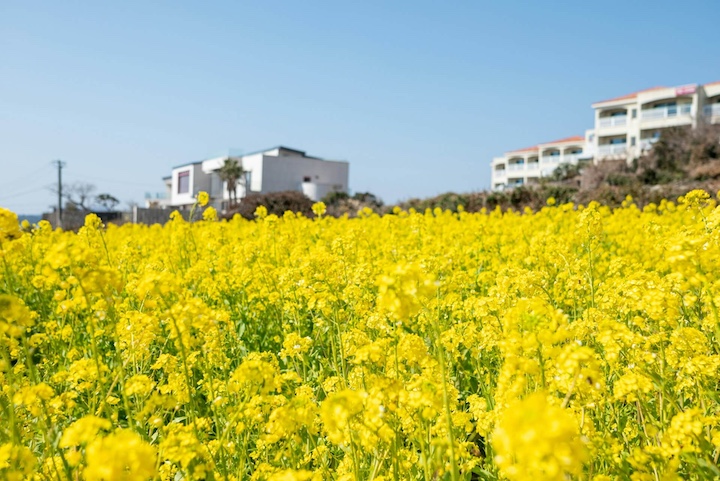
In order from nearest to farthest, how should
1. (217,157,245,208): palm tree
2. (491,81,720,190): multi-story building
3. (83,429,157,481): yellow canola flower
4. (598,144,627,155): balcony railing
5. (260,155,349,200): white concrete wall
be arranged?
(83,429,157,481): yellow canola flower → (491,81,720,190): multi-story building → (598,144,627,155): balcony railing → (217,157,245,208): palm tree → (260,155,349,200): white concrete wall

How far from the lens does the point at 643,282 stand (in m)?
2.41

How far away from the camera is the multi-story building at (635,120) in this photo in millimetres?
48438

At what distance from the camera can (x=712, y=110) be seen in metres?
48.0

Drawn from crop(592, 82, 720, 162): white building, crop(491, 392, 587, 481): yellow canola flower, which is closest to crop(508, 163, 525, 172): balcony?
crop(592, 82, 720, 162): white building

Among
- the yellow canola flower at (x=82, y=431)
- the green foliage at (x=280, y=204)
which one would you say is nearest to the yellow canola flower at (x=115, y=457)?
the yellow canola flower at (x=82, y=431)

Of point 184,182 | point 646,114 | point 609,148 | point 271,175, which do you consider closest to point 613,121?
point 609,148

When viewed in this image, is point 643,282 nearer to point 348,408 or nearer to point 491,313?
point 491,313

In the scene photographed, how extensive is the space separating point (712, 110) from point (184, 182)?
53.4 metres

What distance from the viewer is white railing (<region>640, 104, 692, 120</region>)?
49.2m

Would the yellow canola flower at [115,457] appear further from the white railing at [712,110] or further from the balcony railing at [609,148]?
the balcony railing at [609,148]

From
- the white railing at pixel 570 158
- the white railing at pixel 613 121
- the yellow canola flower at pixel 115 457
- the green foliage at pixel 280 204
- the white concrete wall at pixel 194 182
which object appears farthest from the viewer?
the white concrete wall at pixel 194 182

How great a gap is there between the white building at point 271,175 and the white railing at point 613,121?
25904 mm

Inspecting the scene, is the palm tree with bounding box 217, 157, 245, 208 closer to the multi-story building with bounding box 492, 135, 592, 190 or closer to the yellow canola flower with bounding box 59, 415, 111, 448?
the multi-story building with bounding box 492, 135, 592, 190

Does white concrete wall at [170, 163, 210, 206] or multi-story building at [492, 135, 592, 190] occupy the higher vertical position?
multi-story building at [492, 135, 592, 190]
